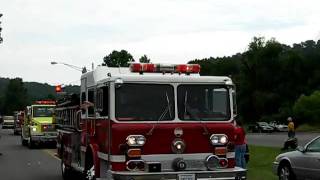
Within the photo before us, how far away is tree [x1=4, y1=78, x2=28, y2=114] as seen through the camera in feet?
607

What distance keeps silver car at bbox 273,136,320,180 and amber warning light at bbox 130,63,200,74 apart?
345 centimetres

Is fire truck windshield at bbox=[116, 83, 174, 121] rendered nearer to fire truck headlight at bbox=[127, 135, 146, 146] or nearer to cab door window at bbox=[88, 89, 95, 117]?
fire truck headlight at bbox=[127, 135, 146, 146]

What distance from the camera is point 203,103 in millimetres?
10883

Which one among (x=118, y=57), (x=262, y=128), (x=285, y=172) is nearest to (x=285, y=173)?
(x=285, y=172)

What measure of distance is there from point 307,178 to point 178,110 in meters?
4.16

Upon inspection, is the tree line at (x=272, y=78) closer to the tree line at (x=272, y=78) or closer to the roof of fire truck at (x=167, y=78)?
the tree line at (x=272, y=78)

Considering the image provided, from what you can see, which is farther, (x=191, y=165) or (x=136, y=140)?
(x=191, y=165)

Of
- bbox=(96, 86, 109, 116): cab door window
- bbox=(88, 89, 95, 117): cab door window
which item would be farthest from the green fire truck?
bbox=(96, 86, 109, 116): cab door window

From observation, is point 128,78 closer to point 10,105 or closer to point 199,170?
point 199,170

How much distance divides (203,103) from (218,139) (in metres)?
0.70

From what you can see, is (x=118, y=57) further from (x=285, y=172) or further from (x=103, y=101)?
(x=103, y=101)

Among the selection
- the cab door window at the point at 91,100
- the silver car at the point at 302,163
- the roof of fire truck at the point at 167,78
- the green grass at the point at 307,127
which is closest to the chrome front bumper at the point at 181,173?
the roof of fire truck at the point at 167,78

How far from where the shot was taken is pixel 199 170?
34.7ft

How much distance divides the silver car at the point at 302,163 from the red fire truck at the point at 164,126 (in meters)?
2.83
